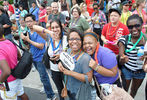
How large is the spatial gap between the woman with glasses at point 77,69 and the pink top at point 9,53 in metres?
0.86

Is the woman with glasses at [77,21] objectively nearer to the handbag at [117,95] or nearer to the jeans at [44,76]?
the jeans at [44,76]

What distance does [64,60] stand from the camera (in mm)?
2078

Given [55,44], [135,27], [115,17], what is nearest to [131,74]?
[135,27]

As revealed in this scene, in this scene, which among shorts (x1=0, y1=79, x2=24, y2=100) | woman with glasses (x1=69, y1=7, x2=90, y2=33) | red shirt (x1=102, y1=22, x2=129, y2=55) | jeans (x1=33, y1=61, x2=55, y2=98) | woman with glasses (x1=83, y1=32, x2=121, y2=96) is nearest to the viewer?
woman with glasses (x1=83, y1=32, x2=121, y2=96)

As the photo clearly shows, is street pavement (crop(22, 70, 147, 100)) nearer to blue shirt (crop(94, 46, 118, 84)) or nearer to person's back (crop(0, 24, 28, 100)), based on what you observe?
person's back (crop(0, 24, 28, 100))

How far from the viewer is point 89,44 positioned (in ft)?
7.04

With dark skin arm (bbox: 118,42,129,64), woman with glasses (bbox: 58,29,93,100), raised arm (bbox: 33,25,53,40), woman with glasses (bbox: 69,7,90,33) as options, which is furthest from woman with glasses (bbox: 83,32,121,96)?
woman with glasses (bbox: 69,7,90,33)

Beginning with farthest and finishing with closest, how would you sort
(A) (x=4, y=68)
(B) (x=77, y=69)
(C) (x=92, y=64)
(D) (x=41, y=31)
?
(D) (x=41, y=31), (A) (x=4, y=68), (B) (x=77, y=69), (C) (x=92, y=64)

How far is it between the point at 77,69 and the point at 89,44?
38 cm

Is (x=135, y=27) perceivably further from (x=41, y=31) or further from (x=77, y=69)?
(x=41, y=31)

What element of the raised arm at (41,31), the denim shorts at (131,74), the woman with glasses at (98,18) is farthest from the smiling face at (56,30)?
the woman with glasses at (98,18)

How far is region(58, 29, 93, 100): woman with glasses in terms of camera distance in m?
2.01

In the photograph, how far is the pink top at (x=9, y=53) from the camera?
230 centimetres

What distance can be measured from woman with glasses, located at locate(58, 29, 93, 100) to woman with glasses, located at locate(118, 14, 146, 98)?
741mm
